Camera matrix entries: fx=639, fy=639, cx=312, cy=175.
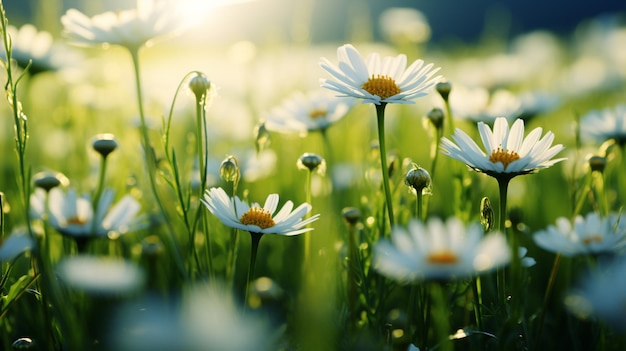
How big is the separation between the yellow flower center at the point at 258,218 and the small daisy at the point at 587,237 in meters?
0.43

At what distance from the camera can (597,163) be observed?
1.17 metres

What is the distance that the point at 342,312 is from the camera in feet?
3.49

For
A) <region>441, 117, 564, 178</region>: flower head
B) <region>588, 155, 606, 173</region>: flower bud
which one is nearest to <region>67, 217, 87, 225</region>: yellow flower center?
<region>441, 117, 564, 178</region>: flower head

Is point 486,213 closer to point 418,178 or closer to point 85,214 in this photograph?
point 418,178

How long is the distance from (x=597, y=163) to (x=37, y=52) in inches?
62.6

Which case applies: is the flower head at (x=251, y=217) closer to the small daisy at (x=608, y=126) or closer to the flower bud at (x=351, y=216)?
the flower bud at (x=351, y=216)

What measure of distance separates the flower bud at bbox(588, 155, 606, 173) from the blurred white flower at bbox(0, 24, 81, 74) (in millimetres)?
1484

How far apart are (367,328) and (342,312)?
0.05 metres

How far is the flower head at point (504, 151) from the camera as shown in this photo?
95cm

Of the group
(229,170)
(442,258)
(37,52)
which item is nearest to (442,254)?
(442,258)

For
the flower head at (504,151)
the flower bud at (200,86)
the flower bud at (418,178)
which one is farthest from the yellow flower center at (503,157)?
the flower bud at (200,86)

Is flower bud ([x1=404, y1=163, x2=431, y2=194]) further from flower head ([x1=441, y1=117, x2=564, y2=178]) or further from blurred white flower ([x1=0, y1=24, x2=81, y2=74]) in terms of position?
blurred white flower ([x1=0, y1=24, x2=81, y2=74])

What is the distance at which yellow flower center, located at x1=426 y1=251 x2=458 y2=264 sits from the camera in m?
0.71

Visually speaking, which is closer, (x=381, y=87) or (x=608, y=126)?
(x=381, y=87)
